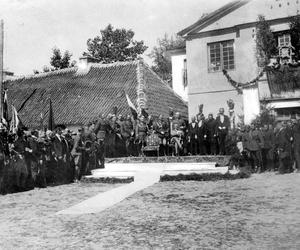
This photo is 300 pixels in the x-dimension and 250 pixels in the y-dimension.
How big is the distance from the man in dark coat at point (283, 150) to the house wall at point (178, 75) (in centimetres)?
1343

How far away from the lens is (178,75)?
26141mm

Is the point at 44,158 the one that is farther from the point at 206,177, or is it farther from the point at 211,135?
the point at 211,135

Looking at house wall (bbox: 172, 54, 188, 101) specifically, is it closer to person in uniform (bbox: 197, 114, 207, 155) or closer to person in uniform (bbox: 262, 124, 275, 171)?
person in uniform (bbox: 197, 114, 207, 155)

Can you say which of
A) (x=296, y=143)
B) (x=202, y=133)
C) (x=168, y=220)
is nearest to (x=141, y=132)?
(x=202, y=133)

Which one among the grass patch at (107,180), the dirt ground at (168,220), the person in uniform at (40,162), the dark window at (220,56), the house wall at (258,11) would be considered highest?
the house wall at (258,11)

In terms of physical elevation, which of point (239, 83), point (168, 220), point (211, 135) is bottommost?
point (168, 220)

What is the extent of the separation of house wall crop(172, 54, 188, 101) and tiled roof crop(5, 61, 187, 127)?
702mm

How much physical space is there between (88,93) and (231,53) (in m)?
9.67

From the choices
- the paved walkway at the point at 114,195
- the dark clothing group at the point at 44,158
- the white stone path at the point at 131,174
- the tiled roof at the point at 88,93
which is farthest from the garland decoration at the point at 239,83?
the dark clothing group at the point at 44,158

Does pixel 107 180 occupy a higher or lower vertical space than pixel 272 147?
lower

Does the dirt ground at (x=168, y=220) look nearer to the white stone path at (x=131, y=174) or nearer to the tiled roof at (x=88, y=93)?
the white stone path at (x=131, y=174)

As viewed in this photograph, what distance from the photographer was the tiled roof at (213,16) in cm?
1745

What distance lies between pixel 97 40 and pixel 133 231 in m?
31.4

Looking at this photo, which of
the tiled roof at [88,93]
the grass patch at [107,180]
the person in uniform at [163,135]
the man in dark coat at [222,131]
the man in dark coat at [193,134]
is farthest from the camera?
the tiled roof at [88,93]
